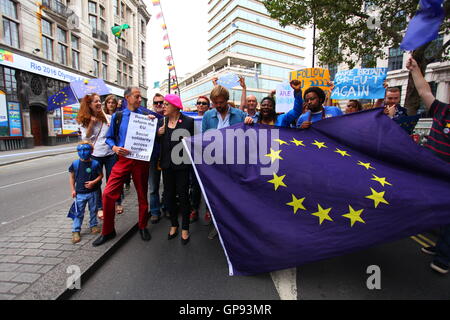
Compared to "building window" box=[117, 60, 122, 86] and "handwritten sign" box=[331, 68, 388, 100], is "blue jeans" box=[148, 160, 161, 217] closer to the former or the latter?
"handwritten sign" box=[331, 68, 388, 100]

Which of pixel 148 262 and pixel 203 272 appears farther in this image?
pixel 148 262

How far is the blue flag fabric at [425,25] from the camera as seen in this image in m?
2.46

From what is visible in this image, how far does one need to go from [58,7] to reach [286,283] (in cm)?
2722

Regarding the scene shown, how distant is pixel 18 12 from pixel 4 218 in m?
19.3

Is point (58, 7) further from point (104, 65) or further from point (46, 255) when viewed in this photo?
point (46, 255)

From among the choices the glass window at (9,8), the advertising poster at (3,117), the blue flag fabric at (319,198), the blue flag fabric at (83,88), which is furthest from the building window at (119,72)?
the blue flag fabric at (319,198)

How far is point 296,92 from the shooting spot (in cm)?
334

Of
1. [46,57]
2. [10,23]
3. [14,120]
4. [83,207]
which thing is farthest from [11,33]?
[83,207]

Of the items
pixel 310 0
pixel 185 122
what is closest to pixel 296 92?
pixel 185 122

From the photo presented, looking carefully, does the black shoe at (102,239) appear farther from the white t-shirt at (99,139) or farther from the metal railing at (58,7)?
the metal railing at (58,7)

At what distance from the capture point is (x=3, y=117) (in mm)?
14758
